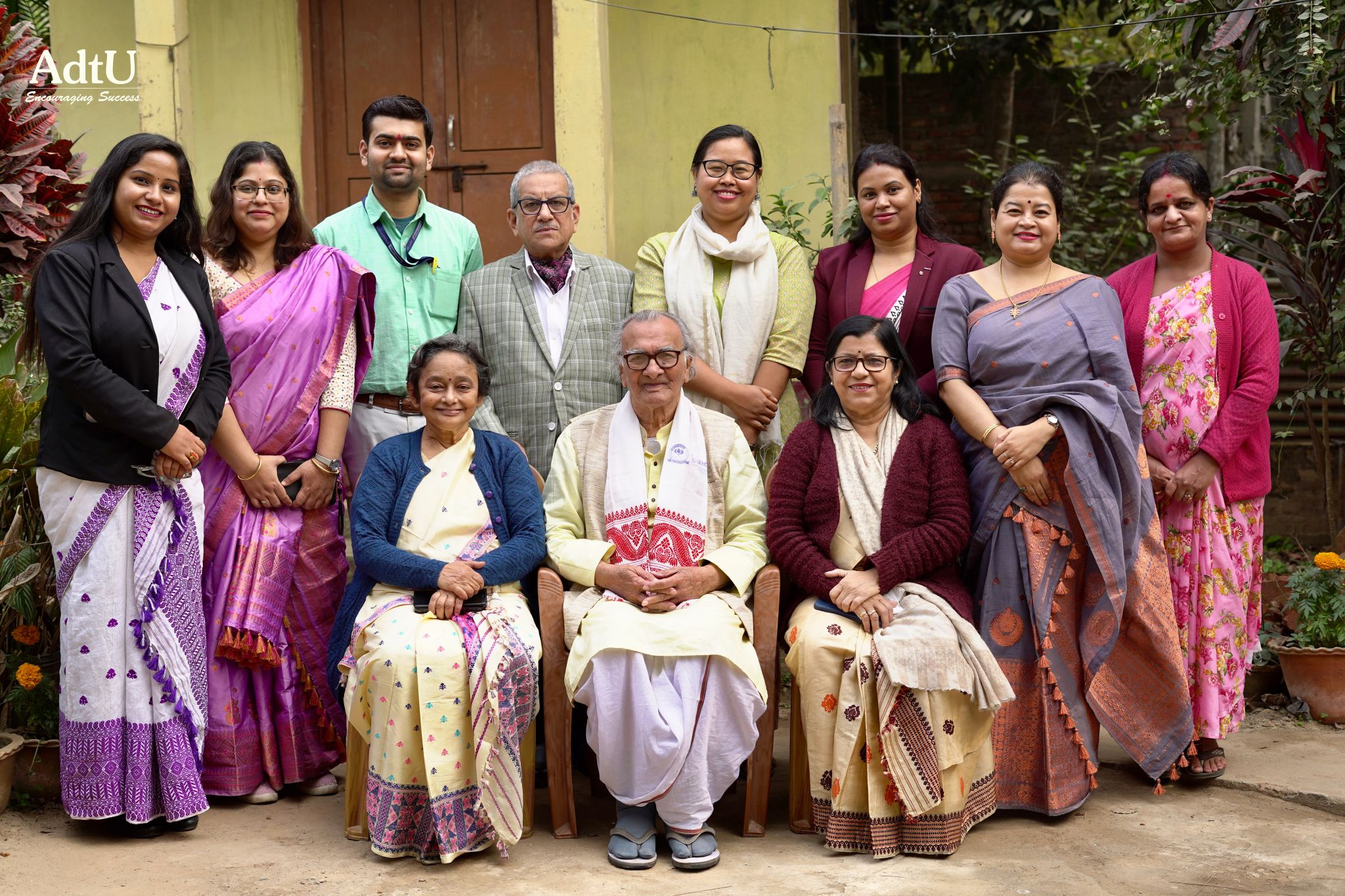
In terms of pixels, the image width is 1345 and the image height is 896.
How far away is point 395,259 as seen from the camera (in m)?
4.36

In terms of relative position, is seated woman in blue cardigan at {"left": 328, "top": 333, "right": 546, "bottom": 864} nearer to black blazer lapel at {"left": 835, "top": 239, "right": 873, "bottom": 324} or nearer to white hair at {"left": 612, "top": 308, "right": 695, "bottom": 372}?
white hair at {"left": 612, "top": 308, "right": 695, "bottom": 372}

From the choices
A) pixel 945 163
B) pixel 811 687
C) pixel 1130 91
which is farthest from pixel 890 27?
pixel 811 687

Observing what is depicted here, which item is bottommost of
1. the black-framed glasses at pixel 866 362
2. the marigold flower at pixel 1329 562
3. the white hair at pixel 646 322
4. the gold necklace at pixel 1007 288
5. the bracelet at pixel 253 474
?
the marigold flower at pixel 1329 562

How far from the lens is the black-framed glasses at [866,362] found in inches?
151

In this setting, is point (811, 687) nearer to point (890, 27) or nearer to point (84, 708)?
point (84, 708)

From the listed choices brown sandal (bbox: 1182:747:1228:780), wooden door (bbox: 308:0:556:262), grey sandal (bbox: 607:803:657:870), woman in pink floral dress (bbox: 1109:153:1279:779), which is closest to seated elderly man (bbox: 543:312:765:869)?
grey sandal (bbox: 607:803:657:870)

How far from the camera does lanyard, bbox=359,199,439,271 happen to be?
4359mm

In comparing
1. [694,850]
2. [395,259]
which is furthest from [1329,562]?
[395,259]

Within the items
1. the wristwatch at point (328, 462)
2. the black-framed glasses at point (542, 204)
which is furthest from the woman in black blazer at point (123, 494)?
the black-framed glasses at point (542, 204)

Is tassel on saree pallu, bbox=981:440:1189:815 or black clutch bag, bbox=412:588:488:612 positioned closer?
black clutch bag, bbox=412:588:488:612

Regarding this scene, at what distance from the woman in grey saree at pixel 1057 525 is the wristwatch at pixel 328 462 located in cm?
197

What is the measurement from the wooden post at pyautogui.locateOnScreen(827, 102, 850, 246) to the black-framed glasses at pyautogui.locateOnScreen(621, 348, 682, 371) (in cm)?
217

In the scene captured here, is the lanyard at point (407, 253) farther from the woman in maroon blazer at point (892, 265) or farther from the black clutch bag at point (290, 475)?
the woman in maroon blazer at point (892, 265)

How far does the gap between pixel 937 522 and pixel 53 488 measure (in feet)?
8.50
